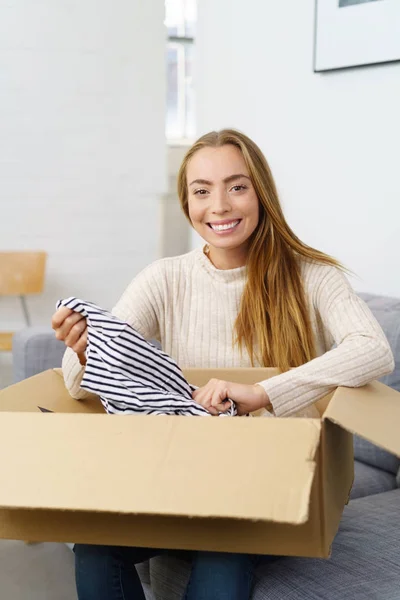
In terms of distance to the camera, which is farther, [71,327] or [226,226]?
[226,226]

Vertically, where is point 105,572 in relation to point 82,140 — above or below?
below

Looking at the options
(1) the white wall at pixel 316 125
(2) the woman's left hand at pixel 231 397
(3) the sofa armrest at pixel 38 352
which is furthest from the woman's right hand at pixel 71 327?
(1) the white wall at pixel 316 125

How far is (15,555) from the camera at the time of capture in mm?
1654

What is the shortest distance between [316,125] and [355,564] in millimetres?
1450

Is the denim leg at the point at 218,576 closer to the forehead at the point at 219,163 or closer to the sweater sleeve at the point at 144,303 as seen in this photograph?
the sweater sleeve at the point at 144,303

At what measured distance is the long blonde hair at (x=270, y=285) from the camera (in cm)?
131

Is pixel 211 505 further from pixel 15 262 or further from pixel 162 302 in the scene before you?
pixel 15 262

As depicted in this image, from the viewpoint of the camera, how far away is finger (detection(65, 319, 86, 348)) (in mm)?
1134

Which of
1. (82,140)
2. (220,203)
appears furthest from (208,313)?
(82,140)

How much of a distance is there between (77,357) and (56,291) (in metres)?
2.40

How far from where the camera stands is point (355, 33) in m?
2.07

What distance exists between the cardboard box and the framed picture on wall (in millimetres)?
1345

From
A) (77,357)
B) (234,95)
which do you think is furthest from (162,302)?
(234,95)

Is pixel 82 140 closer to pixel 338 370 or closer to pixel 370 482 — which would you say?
pixel 370 482
